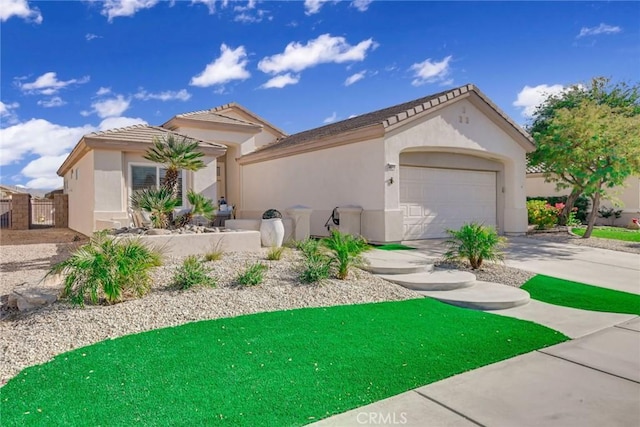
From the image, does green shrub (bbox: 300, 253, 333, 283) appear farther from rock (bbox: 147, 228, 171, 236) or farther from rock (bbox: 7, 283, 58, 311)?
rock (bbox: 147, 228, 171, 236)

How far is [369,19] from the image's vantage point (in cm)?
1318

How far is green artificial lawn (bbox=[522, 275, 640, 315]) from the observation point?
291 inches

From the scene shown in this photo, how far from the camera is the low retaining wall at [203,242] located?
9562 millimetres

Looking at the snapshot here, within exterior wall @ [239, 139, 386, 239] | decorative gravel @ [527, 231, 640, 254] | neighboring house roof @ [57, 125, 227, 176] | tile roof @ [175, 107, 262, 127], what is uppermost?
tile roof @ [175, 107, 262, 127]

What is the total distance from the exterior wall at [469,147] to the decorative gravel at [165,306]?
6.17 metres

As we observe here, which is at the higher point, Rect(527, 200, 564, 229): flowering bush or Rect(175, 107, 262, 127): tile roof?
Rect(175, 107, 262, 127): tile roof

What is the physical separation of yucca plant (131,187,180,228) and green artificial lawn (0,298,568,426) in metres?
6.19

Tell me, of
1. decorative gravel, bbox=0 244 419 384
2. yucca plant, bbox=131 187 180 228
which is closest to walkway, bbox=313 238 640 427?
decorative gravel, bbox=0 244 419 384

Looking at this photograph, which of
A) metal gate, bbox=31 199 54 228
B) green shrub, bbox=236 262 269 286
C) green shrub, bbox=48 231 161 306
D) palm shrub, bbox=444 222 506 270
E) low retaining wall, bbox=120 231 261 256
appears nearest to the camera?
green shrub, bbox=48 231 161 306

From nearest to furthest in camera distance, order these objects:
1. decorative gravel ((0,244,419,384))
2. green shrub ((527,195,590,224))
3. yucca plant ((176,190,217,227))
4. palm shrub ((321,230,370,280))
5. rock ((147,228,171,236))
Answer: decorative gravel ((0,244,419,384))
palm shrub ((321,230,370,280))
rock ((147,228,171,236))
yucca plant ((176,190,217,227))
green shrub ((527,195,590,224))

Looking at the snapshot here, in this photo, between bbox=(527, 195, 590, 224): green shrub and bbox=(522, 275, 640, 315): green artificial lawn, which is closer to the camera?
bbox=(522, 275, 640, 315): green artificial lawn

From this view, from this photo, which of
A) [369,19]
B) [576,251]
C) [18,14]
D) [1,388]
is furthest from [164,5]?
[576,251]

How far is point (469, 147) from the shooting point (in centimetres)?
1547

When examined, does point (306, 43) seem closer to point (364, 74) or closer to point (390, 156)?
point (364, 74)
